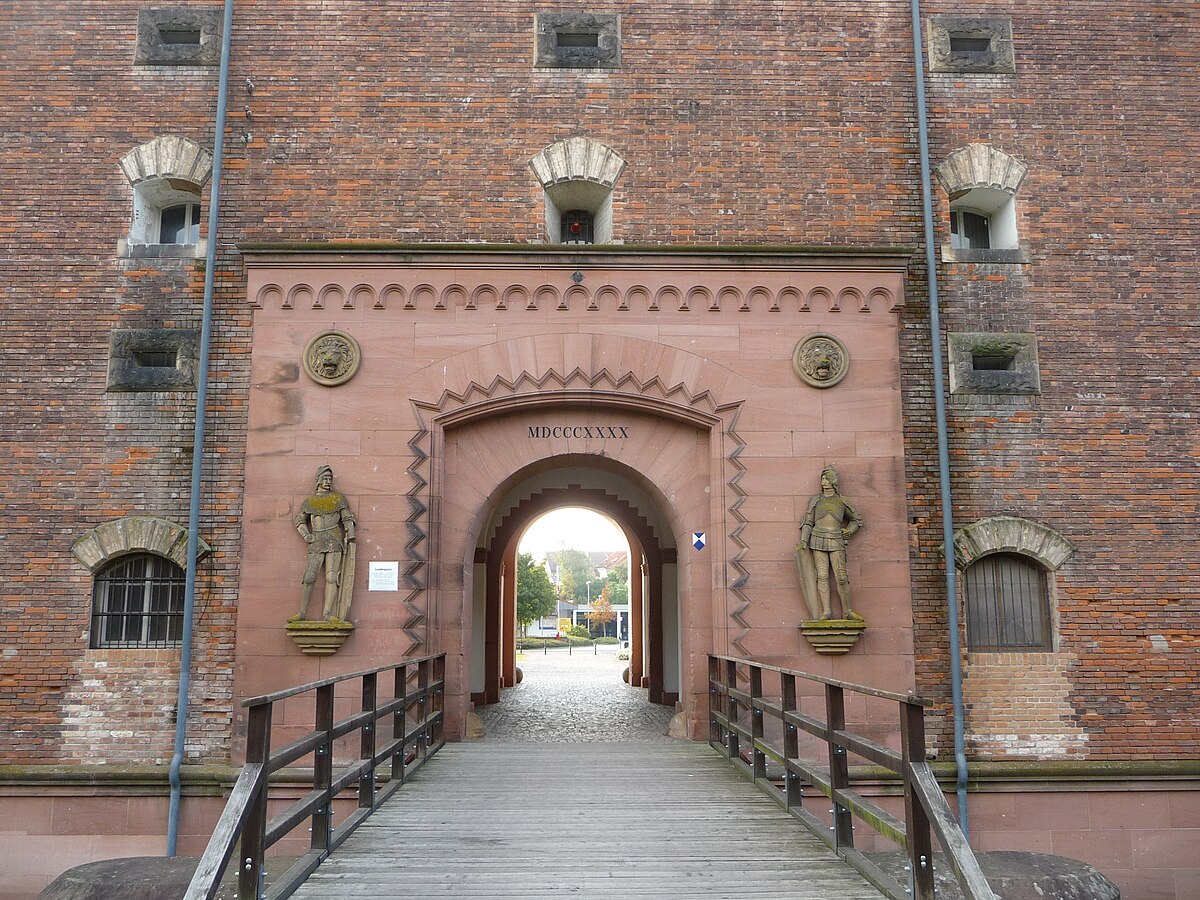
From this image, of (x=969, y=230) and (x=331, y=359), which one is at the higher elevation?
(x=969, y=230)

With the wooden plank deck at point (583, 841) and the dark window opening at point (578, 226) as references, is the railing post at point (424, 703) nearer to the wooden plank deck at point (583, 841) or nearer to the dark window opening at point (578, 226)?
the wooden plank deck at point (583, 841)

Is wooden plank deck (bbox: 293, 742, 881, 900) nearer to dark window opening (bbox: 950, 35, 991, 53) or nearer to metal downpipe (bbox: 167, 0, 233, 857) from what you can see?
metal downpipe (bbox: 167, 0, 233, 857)

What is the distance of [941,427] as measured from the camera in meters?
11.0

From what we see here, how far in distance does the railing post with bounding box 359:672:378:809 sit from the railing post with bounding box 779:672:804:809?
3042 millimetres

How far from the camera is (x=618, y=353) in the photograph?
10.8 metres

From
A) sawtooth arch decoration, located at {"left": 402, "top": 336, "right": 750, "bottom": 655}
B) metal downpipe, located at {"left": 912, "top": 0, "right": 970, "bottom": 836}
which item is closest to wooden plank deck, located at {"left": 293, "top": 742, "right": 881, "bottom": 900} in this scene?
sawtooth arch decoration, located at {"left": 402, "top": 336, "right": 750, "bottom": 655}

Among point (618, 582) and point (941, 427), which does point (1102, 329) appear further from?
→ point (618, 582)

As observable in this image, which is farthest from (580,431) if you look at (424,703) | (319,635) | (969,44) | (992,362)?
(969,44)

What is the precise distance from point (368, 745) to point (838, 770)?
3.41 metres

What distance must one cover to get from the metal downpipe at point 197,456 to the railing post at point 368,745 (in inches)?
143

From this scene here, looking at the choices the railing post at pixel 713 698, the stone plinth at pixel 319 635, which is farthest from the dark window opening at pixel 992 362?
the stone plinth at pixel 319 635

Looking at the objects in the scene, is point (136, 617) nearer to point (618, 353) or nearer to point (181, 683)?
point (181, 683)

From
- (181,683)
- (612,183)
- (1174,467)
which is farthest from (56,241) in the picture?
(1174,467)

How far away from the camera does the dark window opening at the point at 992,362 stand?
1130 centimetres
